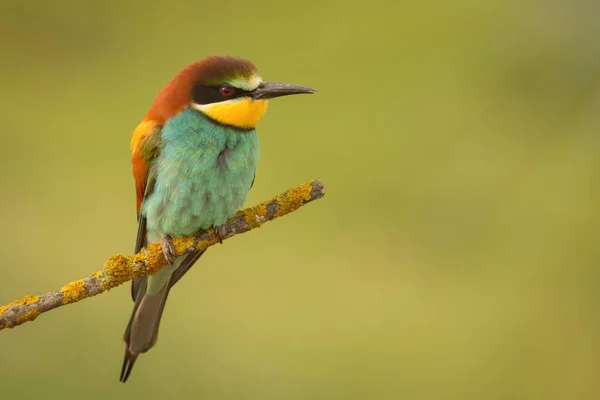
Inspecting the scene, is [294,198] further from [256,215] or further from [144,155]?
[144,155]

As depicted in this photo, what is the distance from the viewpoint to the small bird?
73.4 inches

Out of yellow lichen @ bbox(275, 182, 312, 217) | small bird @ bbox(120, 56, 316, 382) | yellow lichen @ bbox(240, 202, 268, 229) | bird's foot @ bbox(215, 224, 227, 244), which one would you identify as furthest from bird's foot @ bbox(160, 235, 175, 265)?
yellow lichen @ bbox(275, 182, 312, 217)

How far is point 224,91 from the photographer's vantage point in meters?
1.86

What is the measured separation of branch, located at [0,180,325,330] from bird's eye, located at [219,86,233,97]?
0.31 metres

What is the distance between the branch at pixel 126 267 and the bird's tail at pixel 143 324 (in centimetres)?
32

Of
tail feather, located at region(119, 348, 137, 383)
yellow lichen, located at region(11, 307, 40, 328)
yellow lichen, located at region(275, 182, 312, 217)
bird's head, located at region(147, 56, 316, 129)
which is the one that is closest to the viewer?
yellow lichen, located at region(11, 307, 40, 328)

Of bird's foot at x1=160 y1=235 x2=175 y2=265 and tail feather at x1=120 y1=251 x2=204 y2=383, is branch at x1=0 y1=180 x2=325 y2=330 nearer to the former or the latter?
bird's foot at x1=160 y1=235 x2=175 y2=265

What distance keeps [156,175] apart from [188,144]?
0.14 metres

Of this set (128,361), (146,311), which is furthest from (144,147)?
(128,361)

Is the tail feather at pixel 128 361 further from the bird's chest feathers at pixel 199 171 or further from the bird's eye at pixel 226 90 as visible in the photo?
the bird's eye at pixel 226 90

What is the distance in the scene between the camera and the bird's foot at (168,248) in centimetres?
181

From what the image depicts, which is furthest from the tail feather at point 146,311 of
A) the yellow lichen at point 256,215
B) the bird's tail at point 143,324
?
the yellow lichen at point 256,215

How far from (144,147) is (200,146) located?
160 millimetres

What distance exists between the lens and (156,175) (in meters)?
1.98
